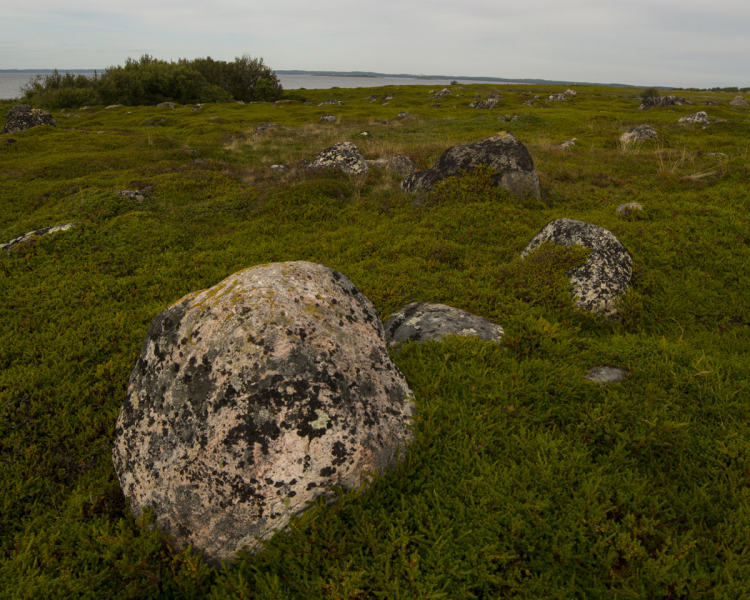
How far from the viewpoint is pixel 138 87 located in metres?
63.2

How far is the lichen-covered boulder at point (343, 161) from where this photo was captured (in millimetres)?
18391

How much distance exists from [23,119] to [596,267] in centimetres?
4974

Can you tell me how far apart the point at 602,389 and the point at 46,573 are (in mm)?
6898

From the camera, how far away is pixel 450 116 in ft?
148

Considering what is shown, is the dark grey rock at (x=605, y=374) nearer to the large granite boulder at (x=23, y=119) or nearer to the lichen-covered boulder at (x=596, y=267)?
the lichen-covered boulder at (x=596, y=267)

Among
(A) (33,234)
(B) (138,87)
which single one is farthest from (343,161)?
(B) (138,87)

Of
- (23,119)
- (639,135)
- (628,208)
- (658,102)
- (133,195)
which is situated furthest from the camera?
(658,102)

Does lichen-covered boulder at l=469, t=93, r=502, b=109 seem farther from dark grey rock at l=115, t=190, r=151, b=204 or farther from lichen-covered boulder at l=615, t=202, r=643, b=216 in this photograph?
dark grey rock at l=115, t=190, r=151, b=204

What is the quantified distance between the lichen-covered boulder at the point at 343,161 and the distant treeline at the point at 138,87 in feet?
201

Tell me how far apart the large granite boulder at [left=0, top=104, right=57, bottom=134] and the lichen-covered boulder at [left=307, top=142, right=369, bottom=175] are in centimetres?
3481

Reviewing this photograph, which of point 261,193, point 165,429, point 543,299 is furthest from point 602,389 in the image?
point 261,193

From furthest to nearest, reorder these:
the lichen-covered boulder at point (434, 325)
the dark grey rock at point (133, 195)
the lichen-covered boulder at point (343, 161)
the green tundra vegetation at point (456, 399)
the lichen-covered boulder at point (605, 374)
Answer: the lichen-covered boulder at point (343, 161) → the dark grey rock at point (133, 195) → the lichen-covered boulder at point (434, 325) → the lichen-covered boulder at point (605, 374) → the green tundra vegetation at point (456, 399)

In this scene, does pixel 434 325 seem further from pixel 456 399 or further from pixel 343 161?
pixel 343 161

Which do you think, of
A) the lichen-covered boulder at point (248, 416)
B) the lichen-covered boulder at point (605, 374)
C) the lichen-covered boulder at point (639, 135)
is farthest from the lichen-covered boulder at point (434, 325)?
the lichen-covered boulder at point (639, 135)
